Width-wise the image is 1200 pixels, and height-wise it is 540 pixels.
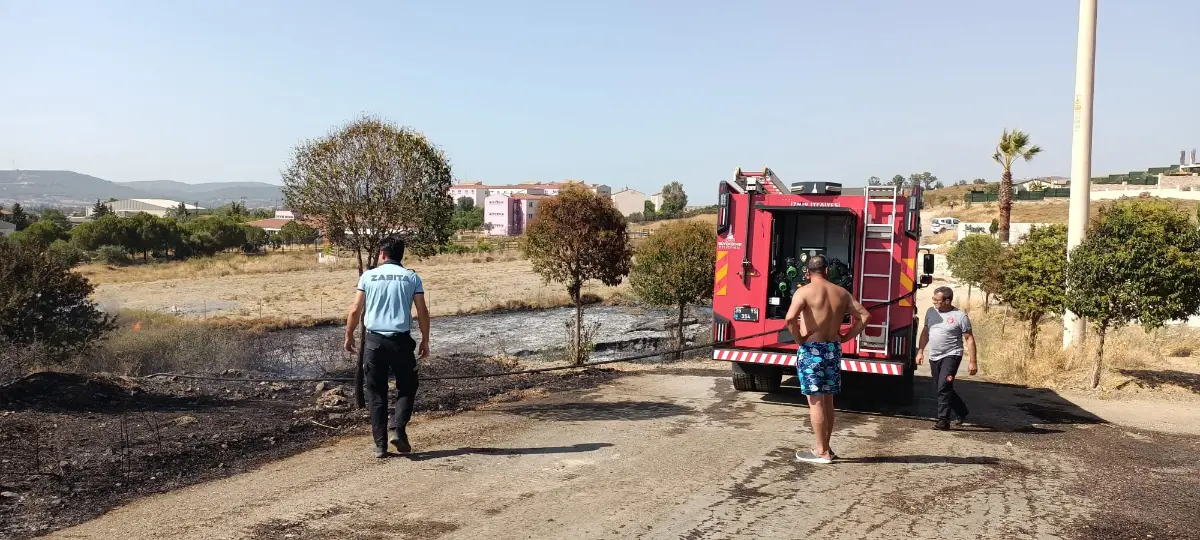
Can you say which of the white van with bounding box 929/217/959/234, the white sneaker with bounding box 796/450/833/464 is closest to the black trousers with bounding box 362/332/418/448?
the white sneaker with bounding box 796/450/833/464

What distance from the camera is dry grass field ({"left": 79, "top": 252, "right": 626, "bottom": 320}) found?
3594 cm

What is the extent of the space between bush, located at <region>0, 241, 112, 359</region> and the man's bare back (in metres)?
11.1

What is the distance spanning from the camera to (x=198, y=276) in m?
52.5

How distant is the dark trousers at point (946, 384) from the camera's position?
8.60 m

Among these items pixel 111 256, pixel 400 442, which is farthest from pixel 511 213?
pixel 400 442

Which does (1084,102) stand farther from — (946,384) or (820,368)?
(820,368)

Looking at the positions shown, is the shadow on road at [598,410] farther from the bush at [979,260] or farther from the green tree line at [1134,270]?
the bush at [979,260]

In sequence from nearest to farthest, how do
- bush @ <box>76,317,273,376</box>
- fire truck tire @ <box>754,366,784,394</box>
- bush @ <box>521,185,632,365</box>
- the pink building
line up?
fire truck tire @ <box>754,366,784,394</box>, bush @ <box>76,317,273,376</box>, bush @ <box>521,185,632,365</box>, the pink building

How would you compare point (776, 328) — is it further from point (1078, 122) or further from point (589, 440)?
point (1078, 122)

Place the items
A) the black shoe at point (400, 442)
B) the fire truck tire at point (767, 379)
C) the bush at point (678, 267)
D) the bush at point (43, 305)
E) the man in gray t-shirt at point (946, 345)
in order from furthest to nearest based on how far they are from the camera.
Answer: the bush at point (678, 267)
the bush at point (43, 305)
the fire truck tire at point (767, 379)
the man in gray t-shirt at point (946, 345)
the black shoe at point (400, 442)

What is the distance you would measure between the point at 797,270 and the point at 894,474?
166 inches

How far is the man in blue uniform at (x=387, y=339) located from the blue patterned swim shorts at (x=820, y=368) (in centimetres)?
307

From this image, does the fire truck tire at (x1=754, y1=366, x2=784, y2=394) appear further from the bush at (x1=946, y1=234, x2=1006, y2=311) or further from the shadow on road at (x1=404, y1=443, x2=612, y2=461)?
the bush at (x1=946, y1=234, x2=1006, y2=311)

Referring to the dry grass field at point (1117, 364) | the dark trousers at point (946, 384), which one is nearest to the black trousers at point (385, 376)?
the dark trousers at point (946, 384)
